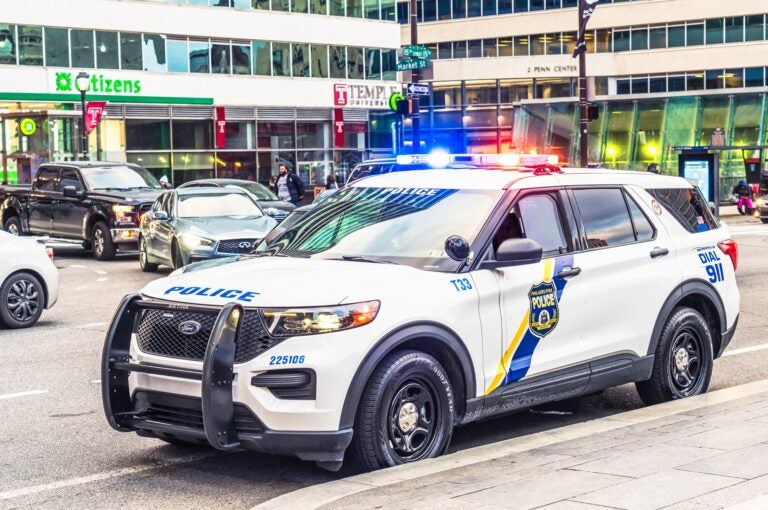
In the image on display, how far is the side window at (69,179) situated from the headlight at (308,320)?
20.9 meters

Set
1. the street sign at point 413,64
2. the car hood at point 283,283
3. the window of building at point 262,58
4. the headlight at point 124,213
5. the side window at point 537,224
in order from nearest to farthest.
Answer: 1. the car hood at point 283,283
2. the side window at point 537,224
3. the headlight at point 124,213
4. the street sign at point 413,64
5. the window of building at point 262,58

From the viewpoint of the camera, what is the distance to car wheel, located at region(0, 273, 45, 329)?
14477mm

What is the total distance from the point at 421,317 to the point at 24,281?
343 inches

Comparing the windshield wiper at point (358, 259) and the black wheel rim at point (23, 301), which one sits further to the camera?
the black wheel rim at point (23, 301)

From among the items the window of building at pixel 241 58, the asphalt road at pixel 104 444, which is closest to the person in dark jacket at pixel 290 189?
the asphalt road at pixel 104 444

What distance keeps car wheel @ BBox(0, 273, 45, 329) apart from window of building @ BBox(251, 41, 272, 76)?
4225cm

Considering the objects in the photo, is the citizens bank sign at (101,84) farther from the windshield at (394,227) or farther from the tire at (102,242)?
the windshield at (394,227)

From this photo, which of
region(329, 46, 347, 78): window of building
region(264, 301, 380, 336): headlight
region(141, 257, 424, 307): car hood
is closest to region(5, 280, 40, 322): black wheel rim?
region(141, 257, 424, 307): car hood

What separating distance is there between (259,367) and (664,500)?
86.3 inches

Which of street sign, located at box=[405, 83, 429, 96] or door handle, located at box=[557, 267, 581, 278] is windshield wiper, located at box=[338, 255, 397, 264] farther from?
street sign, located at box=[405, 83, 429, 96]

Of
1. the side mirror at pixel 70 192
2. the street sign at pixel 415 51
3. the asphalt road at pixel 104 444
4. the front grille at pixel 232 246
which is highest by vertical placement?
the street sign at pixel 415 51

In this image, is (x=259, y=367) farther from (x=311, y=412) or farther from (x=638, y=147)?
(x=638, y=147)

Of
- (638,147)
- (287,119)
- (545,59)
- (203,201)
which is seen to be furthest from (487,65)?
(203,201)

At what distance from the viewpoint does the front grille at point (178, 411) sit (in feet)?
22.1
